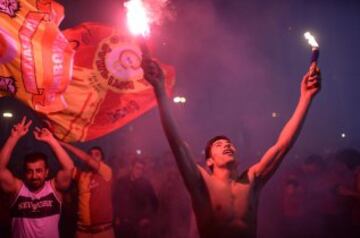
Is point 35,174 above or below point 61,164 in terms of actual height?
below

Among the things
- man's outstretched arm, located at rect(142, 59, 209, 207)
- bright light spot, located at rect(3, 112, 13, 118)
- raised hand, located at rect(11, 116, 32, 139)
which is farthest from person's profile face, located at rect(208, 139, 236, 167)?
bright light spot, located at rect(3, 112, 13, 118)

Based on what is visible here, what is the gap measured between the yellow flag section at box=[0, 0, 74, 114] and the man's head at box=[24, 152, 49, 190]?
690mm

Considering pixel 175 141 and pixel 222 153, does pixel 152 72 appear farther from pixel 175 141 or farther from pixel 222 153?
pixel 222 153

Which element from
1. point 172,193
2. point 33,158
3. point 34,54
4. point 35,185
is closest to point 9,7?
point 34,54

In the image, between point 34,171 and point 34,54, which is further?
point 34,54

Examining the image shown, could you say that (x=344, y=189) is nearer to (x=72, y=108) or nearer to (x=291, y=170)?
(x=291, y=170)

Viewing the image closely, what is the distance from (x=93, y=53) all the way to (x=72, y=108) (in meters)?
0.97

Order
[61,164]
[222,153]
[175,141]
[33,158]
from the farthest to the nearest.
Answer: [61,164]
[33,158]
[222,153]
[175,141]

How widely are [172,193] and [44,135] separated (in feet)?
10.2

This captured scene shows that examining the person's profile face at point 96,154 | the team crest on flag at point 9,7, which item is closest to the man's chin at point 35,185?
the person's profile face at point 96,154

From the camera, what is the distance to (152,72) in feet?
9.16

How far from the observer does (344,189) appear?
249 inches

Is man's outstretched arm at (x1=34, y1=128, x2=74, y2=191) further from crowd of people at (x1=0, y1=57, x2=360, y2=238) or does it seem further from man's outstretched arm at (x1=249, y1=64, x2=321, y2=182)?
man's outstretched arm at (x1=249, y1=64, x2=321, y2=182)

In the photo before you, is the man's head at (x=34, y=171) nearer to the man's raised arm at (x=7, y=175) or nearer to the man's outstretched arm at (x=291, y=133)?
the man's raised arm at (x=7, y=175)
